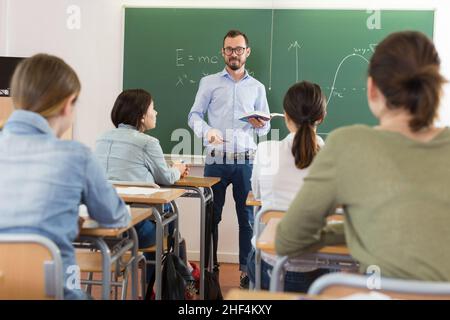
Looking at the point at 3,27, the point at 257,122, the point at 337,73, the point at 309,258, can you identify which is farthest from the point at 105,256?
the point at 3,27

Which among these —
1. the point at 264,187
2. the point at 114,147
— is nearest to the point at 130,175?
the point at 114,147

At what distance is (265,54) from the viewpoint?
4781 millimetres

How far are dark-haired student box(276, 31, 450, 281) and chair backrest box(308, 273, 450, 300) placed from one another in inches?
3.6

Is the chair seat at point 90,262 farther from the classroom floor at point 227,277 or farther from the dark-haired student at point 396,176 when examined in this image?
the dark-haired student at point 396,176

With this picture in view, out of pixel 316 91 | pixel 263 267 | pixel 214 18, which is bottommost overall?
pixel 263 267

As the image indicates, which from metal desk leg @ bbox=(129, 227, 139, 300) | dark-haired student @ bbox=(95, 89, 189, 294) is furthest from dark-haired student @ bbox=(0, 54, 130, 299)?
dark-haired student @ bbox=(95, 89, 189, 294)

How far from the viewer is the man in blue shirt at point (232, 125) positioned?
175 inches

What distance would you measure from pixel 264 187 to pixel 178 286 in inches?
29.3

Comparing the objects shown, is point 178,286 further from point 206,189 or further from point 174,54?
point 174,54

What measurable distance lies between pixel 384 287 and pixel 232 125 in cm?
349

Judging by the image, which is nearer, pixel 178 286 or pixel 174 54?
pixel 178 286

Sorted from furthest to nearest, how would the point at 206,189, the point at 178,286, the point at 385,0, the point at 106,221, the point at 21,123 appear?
1. the point at 385,0
2. the point at 206,189
3. the point at 178,286
4. the point at 106,221
5. the point at 21,123

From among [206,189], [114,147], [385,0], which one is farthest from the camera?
[385,0]

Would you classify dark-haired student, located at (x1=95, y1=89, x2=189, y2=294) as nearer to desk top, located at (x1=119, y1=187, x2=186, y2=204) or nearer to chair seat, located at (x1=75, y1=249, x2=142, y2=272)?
chair seat, located at (x1=75, y1=249, x2=142, y2=272)
